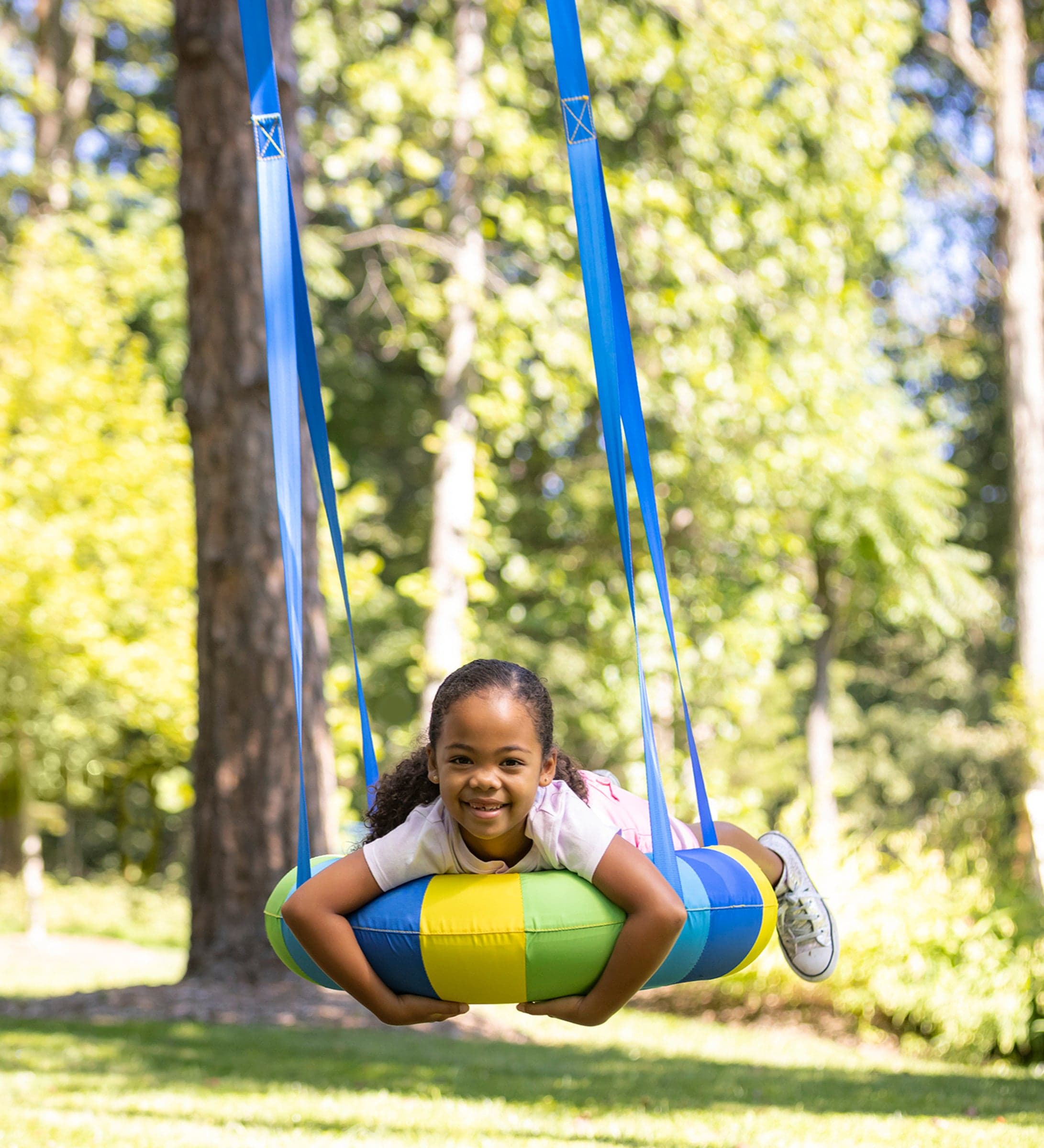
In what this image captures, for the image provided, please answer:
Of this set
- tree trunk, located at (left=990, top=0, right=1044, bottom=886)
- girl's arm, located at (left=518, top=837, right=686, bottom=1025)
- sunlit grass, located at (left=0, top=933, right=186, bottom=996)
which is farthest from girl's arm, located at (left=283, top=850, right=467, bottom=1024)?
tree trunk, located at (left=990, top=0, right=1044, bottom=886)

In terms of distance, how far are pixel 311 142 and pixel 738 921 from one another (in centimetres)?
1022

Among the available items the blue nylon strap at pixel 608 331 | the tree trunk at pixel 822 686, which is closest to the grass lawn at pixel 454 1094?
the blue nylon strap at pixel 608 331

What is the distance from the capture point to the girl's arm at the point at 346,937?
234 centimetres

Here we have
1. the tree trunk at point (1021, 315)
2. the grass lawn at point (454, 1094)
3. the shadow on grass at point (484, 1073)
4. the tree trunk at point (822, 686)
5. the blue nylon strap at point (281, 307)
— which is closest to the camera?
the blue nylon strap at point (281, 307)

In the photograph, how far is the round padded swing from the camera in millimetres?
2314

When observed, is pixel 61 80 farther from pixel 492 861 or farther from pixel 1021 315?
pixel 492 861

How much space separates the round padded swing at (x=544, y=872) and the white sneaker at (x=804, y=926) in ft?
1.05

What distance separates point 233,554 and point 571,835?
4.21 m

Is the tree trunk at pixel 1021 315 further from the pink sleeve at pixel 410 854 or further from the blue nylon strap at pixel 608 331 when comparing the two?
the pink sleeve at pixel 410 854

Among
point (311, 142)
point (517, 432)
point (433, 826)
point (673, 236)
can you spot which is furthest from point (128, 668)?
point (433, 826)

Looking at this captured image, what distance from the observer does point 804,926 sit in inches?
128

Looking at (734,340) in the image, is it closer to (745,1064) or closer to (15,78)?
(745,1064)

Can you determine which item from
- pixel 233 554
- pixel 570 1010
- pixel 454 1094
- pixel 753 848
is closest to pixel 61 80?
pixel 233 554

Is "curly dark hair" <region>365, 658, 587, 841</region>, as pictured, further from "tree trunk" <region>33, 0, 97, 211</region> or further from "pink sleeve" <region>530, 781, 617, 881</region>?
"tree trunk" <region>33, 0, 97, 211</region>
